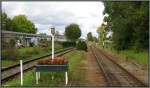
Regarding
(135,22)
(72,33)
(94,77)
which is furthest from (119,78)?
(72,33)

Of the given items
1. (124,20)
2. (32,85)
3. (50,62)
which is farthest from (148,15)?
(32,85)

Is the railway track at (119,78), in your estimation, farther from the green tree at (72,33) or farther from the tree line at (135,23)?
the green tree at (72,33)

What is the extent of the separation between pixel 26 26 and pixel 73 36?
51.9ft

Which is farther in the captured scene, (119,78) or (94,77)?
(94,77)

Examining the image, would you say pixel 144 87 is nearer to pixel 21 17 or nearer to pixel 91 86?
pixel 91 86

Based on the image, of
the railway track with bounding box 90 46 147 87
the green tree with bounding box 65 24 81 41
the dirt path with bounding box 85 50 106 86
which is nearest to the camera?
the railway track with bounding box 90 46 147 87

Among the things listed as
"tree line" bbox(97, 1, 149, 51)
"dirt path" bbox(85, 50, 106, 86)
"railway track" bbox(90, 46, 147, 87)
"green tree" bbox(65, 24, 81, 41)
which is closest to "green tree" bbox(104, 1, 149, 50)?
"tree line" bbox(97, 1, 149, 51)

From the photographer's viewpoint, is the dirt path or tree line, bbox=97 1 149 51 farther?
tree line, bbox=97 1 149 51

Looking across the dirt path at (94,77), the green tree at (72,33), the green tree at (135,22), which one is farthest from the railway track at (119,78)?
the green tree at (72,33)

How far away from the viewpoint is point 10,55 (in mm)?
38000

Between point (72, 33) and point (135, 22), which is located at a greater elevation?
point (135, 22)

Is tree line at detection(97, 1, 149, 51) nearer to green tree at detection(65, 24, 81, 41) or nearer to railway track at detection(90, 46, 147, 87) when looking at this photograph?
railway track at detection(90, 46, 147, 87)

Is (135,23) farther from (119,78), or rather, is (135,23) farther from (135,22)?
(119,78)

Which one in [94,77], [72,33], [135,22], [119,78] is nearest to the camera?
[119,78]
